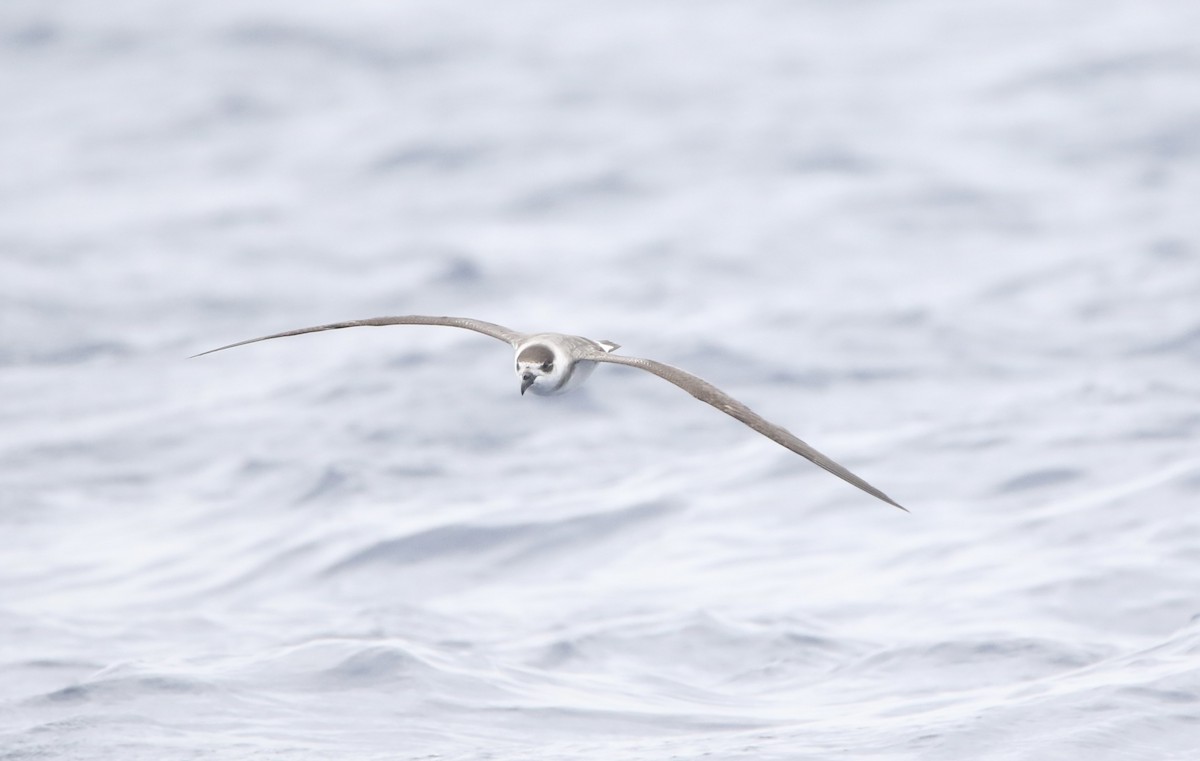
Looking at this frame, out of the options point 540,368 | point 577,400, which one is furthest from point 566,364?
point 577,400

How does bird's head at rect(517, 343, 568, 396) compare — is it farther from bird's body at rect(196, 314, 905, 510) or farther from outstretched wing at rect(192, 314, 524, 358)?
outstretched wing at rect(192, 314, 524, 358)

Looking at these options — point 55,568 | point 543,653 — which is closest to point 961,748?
point 543,653

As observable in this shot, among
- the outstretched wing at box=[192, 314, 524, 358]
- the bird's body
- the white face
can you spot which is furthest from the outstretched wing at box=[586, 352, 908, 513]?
the outstretched wing at box=[192, 314, 524, 358]

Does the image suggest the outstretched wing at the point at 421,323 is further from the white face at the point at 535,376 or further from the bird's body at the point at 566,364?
the white face at the point at 535,376

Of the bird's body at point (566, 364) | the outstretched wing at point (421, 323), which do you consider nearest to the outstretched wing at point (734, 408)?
the bird's body at point (566, 364)

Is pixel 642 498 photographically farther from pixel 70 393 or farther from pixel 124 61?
pixel 124 61

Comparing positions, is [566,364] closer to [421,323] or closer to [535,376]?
[535,376]
